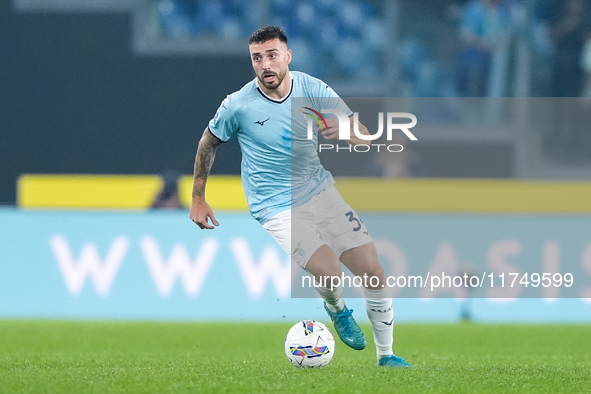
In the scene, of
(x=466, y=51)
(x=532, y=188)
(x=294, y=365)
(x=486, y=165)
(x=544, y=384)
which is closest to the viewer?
(x=544, y=384)

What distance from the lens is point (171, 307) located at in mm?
10602

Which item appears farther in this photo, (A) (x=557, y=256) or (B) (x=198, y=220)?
(A) (x=557, y=256)

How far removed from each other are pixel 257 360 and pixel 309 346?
108 centimetres

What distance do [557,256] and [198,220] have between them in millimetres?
5654

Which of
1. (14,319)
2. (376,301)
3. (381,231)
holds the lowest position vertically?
(14,319)

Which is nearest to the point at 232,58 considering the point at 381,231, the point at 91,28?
the point at 91,28

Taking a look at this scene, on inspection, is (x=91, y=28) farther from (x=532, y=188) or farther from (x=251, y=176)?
(x=251, y=176)

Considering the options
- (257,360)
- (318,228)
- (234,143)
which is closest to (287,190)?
(318,228)

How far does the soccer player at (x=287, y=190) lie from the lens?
20.3ft

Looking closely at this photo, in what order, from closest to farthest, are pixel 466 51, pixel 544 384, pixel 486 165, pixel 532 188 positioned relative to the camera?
pixel 544 384 < pixel 532 188 < pixel 486 165 < pixel 466 51

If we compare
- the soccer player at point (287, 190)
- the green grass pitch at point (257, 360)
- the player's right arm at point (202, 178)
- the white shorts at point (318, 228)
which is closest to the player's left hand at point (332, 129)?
the soccer player at point (287, 190)

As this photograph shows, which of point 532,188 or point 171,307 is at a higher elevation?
point 532,188

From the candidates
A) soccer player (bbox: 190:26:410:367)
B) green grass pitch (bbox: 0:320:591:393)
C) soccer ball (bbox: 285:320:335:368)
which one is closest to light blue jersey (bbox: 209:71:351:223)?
soccer player (bbox: 190:26:410:367)

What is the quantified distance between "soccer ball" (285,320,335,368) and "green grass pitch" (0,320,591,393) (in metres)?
0.10
